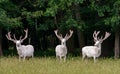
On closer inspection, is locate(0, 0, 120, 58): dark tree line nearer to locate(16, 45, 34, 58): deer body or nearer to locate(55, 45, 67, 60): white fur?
locate(16, 45, 34, 58): deer body

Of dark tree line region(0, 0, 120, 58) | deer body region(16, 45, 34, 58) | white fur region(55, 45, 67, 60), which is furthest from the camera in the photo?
dark tree line region(0, 0, 120, 58)

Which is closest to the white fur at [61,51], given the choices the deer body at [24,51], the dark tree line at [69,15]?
the deer body at [24,51]

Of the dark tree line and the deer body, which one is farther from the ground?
the dark tree line

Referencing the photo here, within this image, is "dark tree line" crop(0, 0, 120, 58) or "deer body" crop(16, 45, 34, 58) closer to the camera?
"deer body" crop(16, 45, 34, 58)

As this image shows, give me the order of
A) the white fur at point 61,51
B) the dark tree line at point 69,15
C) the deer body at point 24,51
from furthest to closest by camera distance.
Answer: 1. the dark tree line at point 69,15
2. the deer body at point 24,51
3. the white fur at point 61,51

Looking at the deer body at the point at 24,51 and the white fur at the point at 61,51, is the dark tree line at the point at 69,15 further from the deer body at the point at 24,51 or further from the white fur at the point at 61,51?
the white fur at the point at 61,51

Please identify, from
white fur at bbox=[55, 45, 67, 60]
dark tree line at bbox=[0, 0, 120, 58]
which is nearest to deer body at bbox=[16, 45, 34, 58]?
white fur at bbox=[55, 45, 67, 60]

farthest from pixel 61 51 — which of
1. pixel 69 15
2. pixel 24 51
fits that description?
pixel 69 15

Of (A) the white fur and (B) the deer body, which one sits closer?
(A) the white fur

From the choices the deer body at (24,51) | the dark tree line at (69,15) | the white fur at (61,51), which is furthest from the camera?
the dark tree line at (69,15)

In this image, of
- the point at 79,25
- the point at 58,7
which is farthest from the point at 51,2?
the point at 79,25

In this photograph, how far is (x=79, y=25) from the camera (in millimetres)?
24234

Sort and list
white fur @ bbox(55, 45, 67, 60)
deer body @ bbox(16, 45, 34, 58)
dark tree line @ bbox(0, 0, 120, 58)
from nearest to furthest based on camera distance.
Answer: white fur @ bbox(55, 45, 67, 60) → deer body @ bbox(16, 45, 34, 58) → dark tree line @ bbox(0, 0, 120, 58)

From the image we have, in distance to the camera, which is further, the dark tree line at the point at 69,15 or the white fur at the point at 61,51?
the dark tree line at the point at 69,15
